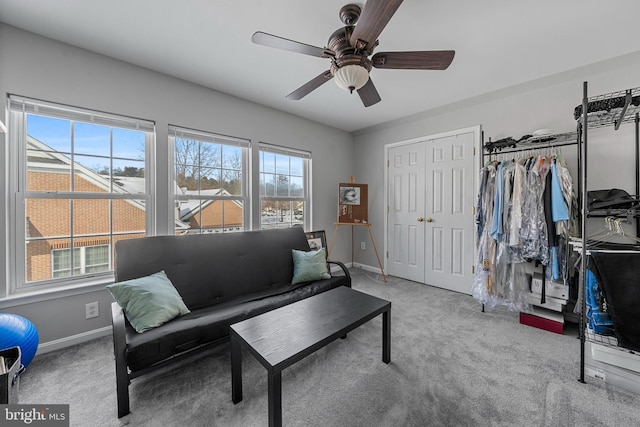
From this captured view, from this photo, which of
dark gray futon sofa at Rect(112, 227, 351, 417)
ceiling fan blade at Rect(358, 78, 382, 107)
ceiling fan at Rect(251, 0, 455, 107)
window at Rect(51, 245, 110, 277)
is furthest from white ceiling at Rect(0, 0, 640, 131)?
window at Rect(51, 245, 110, 277)

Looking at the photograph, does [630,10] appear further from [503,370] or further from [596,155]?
[503,370]

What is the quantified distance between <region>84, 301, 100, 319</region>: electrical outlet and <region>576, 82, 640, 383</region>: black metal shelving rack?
391 centimetres

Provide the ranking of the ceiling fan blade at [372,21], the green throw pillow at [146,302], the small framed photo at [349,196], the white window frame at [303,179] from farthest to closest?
1. the small framed photo at [349,196]
2. the white window frame at [303,179]
3. the green throw pillow at [146,302]
4. the ceiling fan blade at [372,21]

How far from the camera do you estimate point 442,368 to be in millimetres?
1806

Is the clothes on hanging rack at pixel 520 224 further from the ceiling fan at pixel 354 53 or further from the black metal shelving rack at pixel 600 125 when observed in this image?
the ceiling fan at pixel 354 53

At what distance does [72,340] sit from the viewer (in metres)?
2.08

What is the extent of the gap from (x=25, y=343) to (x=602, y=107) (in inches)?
184

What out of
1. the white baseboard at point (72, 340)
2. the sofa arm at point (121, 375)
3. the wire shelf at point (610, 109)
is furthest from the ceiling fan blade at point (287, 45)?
the white baseboard at point (72, 340)

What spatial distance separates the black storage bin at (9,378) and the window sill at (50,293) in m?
0.83

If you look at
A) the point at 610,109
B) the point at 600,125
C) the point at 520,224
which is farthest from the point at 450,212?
the point at 610,109

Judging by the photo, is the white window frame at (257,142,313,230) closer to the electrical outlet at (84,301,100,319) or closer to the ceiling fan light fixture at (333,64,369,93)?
the electrical outlet at (84,301,100,319)

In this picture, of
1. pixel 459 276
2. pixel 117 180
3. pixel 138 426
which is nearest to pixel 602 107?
pixel 459 276

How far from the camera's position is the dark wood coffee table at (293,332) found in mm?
1203

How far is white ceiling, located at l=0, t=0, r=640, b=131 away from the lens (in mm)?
1659
